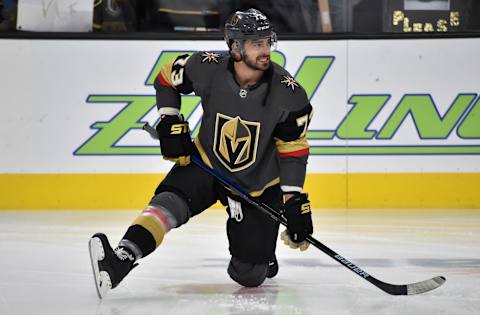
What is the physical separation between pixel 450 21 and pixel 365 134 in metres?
1.01

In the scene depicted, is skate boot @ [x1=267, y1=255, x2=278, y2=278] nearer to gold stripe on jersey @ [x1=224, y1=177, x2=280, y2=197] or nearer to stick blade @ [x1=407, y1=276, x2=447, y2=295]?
gold stripe on jersey @ [x1=224, y1=177, x2=280, y2=197]

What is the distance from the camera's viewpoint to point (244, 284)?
3.50 meters

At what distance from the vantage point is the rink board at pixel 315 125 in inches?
257

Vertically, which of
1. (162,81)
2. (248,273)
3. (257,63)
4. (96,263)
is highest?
(257,63)

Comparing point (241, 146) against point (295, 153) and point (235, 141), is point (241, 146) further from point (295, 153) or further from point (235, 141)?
point (295, 153)

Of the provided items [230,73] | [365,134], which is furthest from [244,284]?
[365,134]

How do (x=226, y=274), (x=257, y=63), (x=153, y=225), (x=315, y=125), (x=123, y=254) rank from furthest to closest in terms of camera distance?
(x=315, y=125)
(x=226, y=274)
(x=257, y=63)
(x=153, y=225)
(x=123, y=254)

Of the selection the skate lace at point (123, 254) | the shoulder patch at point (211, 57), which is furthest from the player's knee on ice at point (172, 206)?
the shoulder patch at point (211, 57)

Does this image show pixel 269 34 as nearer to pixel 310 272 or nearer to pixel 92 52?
pixel 310 272

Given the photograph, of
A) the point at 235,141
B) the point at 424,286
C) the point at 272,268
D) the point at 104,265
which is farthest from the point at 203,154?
the point at 424,286

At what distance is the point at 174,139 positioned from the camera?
133 inches

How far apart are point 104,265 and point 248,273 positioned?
0.65 m

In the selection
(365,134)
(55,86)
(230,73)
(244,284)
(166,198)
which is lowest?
(365,134)

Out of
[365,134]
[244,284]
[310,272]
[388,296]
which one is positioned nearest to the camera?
[388,296]
